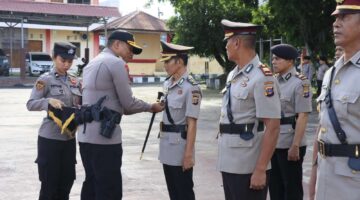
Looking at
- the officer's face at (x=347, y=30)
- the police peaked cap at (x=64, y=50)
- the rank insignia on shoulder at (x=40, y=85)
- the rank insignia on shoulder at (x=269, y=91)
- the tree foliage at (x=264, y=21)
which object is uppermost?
the tree foliage at (x=264, y=21)

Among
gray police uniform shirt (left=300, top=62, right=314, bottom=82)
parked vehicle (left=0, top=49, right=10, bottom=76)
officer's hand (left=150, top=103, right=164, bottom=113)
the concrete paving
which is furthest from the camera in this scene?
parked vehicle (left=0, top=49, right=10, bottom=76)

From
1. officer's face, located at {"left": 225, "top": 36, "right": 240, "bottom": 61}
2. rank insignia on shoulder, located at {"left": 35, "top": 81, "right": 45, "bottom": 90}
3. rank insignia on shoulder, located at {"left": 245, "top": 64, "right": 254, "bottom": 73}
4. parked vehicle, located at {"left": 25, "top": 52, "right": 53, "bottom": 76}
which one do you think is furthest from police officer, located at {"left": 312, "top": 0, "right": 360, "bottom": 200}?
parked vehicle, located at {"left": 25, "top": 52, "right": 53, "bottom": 76}

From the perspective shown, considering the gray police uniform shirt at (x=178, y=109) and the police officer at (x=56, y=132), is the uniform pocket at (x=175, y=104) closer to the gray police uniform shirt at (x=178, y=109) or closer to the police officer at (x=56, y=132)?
the gray police uniform shirt at (x=178, y=109)

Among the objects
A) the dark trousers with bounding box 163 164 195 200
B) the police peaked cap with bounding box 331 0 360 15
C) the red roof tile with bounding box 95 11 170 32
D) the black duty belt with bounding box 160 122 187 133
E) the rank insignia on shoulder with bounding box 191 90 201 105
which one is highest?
the red roof tile with bounding box 95 11 170 32

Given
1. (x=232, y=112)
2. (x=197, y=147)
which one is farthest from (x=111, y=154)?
(x=197, y=147)

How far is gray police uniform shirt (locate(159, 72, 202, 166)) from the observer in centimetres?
481

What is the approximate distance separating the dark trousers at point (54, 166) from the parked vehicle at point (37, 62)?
31451 millimetres

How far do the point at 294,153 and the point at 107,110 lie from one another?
188 cm

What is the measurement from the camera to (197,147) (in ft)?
32.6

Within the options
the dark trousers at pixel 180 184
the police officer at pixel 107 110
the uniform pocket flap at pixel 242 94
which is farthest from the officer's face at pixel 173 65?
the uniform pocket flap at pixel 242 94

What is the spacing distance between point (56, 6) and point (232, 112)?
3623cm

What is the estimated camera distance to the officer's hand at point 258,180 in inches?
143

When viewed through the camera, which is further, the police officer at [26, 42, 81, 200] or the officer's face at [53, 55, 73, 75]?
the officer's face at [53, 55, 73, 75]

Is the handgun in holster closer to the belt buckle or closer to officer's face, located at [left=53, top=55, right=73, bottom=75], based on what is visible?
officer's face, located at [left=53, top=55, right=73, bottom=75]
